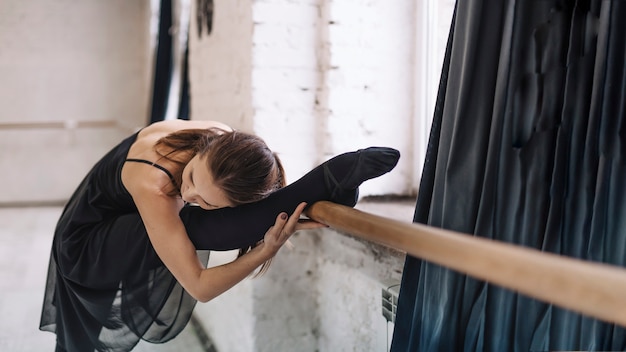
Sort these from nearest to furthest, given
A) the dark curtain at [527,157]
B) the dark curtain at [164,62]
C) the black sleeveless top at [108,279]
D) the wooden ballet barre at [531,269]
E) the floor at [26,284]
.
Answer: the wooden ballet barre at [531,269], the dark curtain at [527,157], the black sleeveless top at [108,279], the floor at [26,284], the dark curtain at [164,62]

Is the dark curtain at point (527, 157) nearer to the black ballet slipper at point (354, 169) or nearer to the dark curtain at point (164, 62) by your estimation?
the black ballet slipper at point (354, 169)

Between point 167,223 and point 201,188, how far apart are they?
0.54 ft

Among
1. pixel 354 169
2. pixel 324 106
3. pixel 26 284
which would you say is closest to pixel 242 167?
pixel 354 169

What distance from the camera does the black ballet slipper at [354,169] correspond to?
48.1 inches

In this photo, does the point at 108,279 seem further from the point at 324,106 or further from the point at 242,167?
the point at 324,106

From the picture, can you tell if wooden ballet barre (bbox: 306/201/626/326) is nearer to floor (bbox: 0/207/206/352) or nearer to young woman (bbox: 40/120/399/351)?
young woman (bbox: 40/120/399/351)

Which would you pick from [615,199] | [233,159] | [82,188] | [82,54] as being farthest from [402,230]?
[82,54]

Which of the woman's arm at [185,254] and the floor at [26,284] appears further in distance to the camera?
the floor at [26,284]

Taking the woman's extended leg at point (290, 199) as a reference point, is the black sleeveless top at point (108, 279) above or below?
below

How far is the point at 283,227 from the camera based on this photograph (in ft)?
4.42

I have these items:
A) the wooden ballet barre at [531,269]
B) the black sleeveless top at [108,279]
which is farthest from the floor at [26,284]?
the wooden ballet barre at [531,269]

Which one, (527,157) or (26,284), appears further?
(26,284)

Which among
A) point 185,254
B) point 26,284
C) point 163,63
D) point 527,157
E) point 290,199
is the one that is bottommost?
point 26,284

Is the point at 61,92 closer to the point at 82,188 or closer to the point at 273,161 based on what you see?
the point at 82,188
